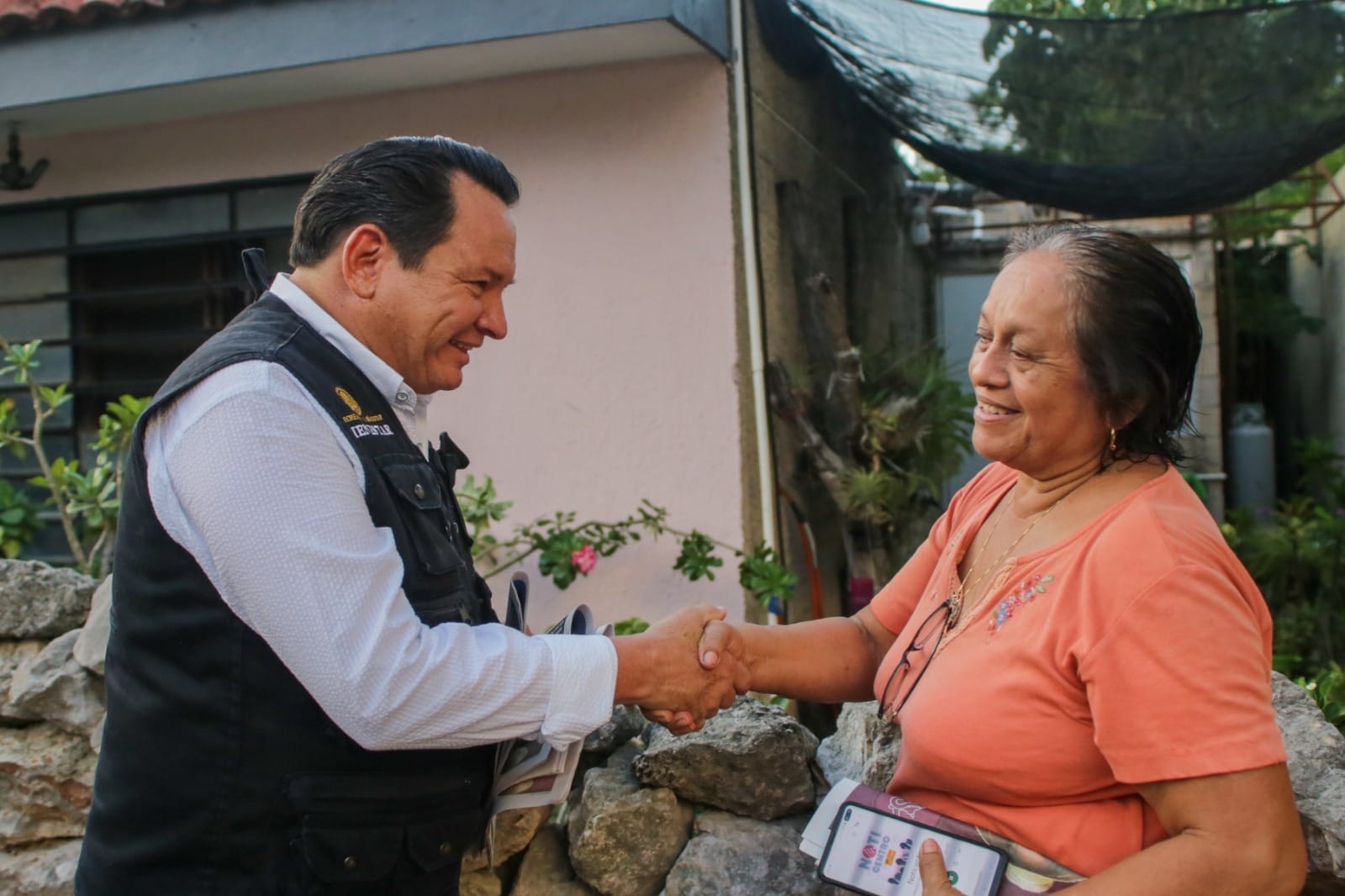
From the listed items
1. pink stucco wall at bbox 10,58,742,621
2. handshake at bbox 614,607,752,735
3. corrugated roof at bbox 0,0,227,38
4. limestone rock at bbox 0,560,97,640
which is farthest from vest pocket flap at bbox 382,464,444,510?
corrugated roof at bbox 0,0,227,38

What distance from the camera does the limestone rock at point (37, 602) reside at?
3.54 metres

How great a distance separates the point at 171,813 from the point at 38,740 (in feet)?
6.86

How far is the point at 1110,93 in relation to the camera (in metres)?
4.71

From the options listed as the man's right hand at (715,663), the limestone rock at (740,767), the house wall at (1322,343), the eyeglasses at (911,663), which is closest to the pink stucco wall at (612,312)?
the limestone rock at (740,767)

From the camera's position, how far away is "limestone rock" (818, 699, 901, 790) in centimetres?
234

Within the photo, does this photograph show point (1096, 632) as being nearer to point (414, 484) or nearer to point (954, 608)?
point (954, 608)

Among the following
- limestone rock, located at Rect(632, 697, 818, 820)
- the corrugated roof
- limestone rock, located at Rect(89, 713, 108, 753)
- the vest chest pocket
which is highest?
the corrugated roof

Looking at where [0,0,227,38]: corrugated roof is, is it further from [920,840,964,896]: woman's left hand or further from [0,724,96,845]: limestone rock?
[920,840,964,896]: woman's left hand

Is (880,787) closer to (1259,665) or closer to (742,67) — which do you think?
(1259,665)

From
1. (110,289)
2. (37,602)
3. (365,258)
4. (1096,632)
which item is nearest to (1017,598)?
(1096,632)

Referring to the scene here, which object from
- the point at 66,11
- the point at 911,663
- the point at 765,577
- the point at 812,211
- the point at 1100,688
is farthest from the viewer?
the point at 812,211

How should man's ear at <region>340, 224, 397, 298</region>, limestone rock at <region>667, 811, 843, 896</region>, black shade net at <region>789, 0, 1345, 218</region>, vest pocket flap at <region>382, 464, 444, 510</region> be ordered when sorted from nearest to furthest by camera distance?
1. vest pocket flap at <region>382, 464, 444, 510</region>
2. man's ear at <region>340, 224, 397, 298</region>
3. limestone rock at <region>667, 811, 843, 896</region>
4. black shade net at <region>789, 0, 1345, 218</region>

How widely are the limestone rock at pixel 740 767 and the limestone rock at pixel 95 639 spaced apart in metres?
1.76

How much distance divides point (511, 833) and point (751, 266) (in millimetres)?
2671
